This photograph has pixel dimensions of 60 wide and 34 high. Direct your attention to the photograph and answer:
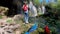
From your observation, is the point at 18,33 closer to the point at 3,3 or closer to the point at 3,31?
the point at 3,31

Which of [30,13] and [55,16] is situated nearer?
[55,16]

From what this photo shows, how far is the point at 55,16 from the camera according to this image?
8.29 metres

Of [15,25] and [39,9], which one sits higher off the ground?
[39,9]

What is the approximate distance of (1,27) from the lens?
9297 mm

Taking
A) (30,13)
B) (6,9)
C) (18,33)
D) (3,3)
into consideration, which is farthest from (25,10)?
(3,3)

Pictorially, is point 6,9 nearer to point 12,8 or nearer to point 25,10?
point 12,8

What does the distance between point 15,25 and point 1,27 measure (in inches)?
20.9

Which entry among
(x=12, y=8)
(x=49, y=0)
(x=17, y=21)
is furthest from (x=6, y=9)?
(x=49, y=0)

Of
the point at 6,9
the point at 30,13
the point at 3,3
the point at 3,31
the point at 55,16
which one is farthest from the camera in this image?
the point at 3,3

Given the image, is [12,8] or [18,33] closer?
[18,33]

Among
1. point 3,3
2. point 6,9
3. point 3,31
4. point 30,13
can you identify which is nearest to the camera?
point 3,31

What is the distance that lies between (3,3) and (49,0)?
11.8 feet

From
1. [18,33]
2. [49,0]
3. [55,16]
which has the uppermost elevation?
[49,0]

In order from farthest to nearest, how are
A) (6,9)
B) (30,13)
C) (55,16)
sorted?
1. (6,9)
2. (30,13)
3. (55,16)
